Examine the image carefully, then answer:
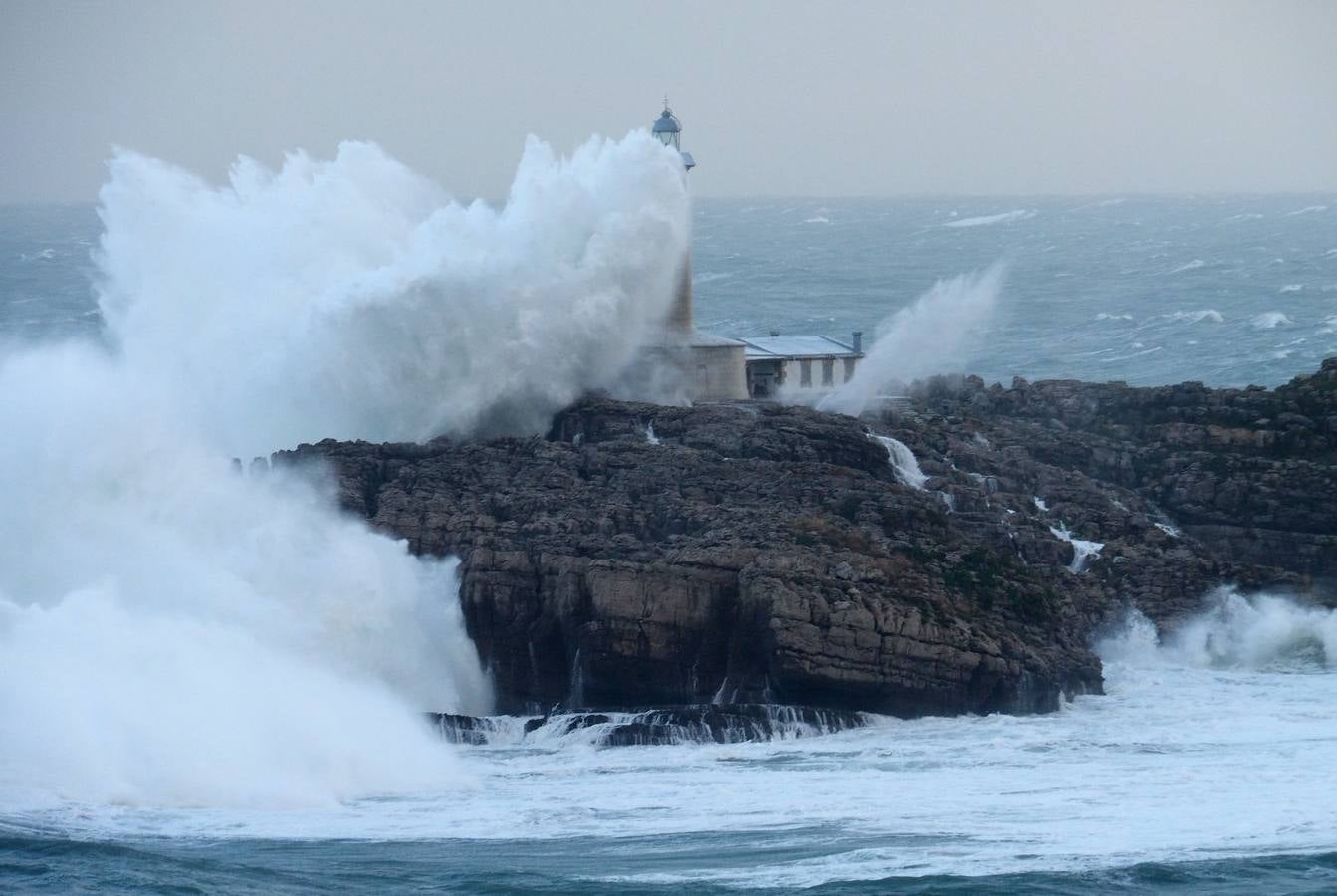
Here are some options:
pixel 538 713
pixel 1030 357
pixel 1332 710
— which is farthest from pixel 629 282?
pixel 1030 357

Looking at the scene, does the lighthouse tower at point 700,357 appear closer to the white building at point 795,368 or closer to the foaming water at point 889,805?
the white building at point 795,368

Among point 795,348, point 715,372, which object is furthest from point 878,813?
point 795,348

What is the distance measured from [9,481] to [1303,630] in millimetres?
14646

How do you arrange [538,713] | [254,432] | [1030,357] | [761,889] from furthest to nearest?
[1030,357] < [254,432] < [538,713] < [761,889]

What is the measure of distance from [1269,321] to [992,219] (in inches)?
2427

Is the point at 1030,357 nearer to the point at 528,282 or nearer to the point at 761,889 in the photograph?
the point at 528,282

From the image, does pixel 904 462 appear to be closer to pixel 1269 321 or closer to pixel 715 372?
pixel 715 372

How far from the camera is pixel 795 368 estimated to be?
34438mm

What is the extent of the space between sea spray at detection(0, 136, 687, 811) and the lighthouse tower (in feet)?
1.25

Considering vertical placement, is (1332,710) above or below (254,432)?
below

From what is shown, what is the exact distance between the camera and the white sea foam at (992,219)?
359 ft

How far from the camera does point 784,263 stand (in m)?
79.8

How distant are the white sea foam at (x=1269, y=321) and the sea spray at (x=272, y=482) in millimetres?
23832

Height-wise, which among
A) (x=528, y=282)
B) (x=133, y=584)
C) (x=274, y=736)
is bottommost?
(x=274, y=736)
